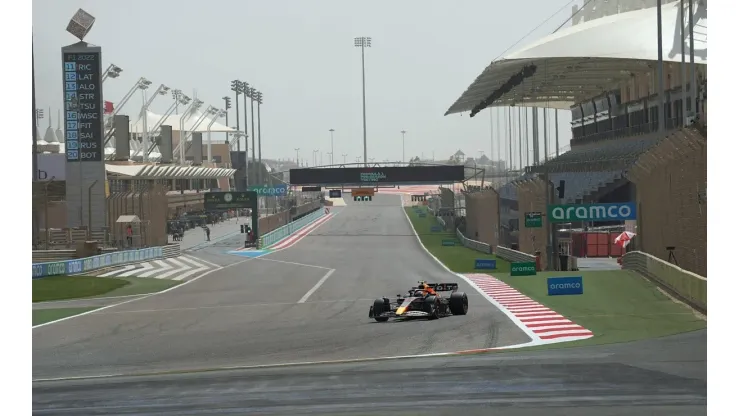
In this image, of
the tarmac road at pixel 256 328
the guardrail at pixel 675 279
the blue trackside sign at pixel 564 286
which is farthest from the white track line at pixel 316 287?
the guardrail at pixel 675 279

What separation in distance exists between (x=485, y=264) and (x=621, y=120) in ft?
139

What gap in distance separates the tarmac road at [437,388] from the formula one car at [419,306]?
5.11 metres

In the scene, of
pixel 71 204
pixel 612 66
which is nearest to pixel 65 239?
pixel 71 204

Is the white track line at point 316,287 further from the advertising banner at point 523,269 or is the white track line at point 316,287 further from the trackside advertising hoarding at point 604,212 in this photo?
the trackside advertising hoarding at point 604,212

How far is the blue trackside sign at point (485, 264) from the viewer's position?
4284cm

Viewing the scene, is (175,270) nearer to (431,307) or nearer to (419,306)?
(419,306)

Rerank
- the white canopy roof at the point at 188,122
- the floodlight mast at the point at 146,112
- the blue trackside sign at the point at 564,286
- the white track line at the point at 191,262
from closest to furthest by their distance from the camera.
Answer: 1. the blue trackside sign at the point at 564,286
2. the floodlight mast at the point at 146,112
3. the white track line at the point at 191,262
4. the white canopy roof at the point at 188,122

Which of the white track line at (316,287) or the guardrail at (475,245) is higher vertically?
the guardrail at (475,245)

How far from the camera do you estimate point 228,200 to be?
5572 cm

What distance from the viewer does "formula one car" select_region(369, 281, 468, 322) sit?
86.2 feet

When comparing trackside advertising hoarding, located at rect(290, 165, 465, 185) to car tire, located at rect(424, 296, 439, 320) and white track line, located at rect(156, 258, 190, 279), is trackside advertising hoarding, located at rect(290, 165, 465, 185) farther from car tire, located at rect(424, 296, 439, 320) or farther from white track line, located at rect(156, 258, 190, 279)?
car tire, located at rect(424, 296, 439, 320)

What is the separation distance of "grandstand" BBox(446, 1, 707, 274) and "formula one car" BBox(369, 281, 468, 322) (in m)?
6.64
